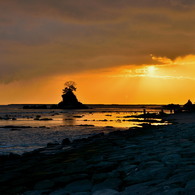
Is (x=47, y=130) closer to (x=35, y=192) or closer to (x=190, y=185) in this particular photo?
(x=35, y=192)

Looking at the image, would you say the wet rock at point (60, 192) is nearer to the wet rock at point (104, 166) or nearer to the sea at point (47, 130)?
the wet rock at point (104, 166)

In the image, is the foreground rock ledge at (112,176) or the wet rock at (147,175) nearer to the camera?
the foreground rock ledge at (112,176)

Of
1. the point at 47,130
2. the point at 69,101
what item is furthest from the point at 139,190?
the point at 69,101

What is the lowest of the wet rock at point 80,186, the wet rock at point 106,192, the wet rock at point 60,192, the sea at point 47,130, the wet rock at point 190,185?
the sea at point 47,130

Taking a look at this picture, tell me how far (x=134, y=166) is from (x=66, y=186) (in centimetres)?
209

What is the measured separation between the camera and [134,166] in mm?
7906

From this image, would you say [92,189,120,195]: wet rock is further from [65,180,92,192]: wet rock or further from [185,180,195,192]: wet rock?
[185,180,195,192]: wet rock

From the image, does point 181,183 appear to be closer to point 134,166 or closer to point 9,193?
point 134,166

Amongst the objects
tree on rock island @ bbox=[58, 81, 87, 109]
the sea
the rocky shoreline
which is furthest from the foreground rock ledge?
tree on rock island @ bbox=[58, 81, 87, 109]

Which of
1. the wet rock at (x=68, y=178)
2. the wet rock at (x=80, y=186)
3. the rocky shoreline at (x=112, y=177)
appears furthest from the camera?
the wet rock at (x=68, y=178)

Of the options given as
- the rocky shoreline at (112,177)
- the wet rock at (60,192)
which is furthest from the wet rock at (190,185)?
the wet rock at (60,192)

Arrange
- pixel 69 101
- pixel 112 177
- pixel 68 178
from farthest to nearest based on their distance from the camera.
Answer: pixel 69 101, pixel 68 178, pixel 112 177

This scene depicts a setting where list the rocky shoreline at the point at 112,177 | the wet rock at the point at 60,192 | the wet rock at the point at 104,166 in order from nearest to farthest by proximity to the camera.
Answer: the rocky shoreline at the point at 112,177 → the wet rock at the point at 60,192 → the wet rock at the point at 104,166

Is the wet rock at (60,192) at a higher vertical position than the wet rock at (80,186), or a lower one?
lower
